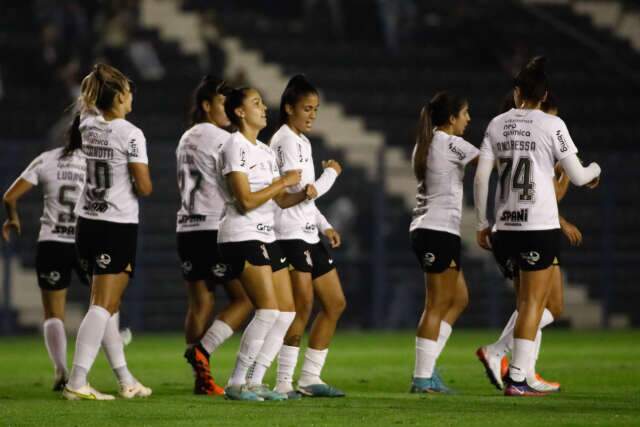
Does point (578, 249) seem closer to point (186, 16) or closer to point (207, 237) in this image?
point (186, 16)

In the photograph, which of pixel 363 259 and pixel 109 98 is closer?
pixel 109 98

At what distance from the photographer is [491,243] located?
9875mm

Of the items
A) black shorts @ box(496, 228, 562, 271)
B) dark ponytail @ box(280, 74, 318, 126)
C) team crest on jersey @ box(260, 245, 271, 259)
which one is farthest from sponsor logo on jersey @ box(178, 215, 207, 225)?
black shorts @ box(496, 228, 562, 271)

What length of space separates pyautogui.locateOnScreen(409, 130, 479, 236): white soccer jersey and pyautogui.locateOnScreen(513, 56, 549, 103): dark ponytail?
56cm

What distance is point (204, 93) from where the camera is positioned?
10492 mm

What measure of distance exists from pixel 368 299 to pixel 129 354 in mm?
5151

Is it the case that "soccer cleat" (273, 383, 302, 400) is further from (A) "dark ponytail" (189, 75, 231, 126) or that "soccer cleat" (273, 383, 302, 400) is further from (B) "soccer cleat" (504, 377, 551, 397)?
(A) "dark ponytail" (189, 75, 231, 126)

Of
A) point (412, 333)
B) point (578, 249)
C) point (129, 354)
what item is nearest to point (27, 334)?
point (129, 354)

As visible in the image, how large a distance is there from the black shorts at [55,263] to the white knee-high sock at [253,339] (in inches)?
78.9

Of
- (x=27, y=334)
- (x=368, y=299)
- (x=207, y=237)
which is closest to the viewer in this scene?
(x=207, y=237)

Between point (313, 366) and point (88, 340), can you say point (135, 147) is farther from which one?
point (313, 366)

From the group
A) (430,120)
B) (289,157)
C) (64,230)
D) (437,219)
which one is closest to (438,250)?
(437,219)

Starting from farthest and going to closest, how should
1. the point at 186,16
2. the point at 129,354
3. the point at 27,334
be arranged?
1. the point at 186,16
2. the point at 27,334
3. the point at 129,354

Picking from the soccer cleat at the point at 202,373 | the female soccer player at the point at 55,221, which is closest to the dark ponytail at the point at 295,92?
the soccer cleat at the point at 202,373
